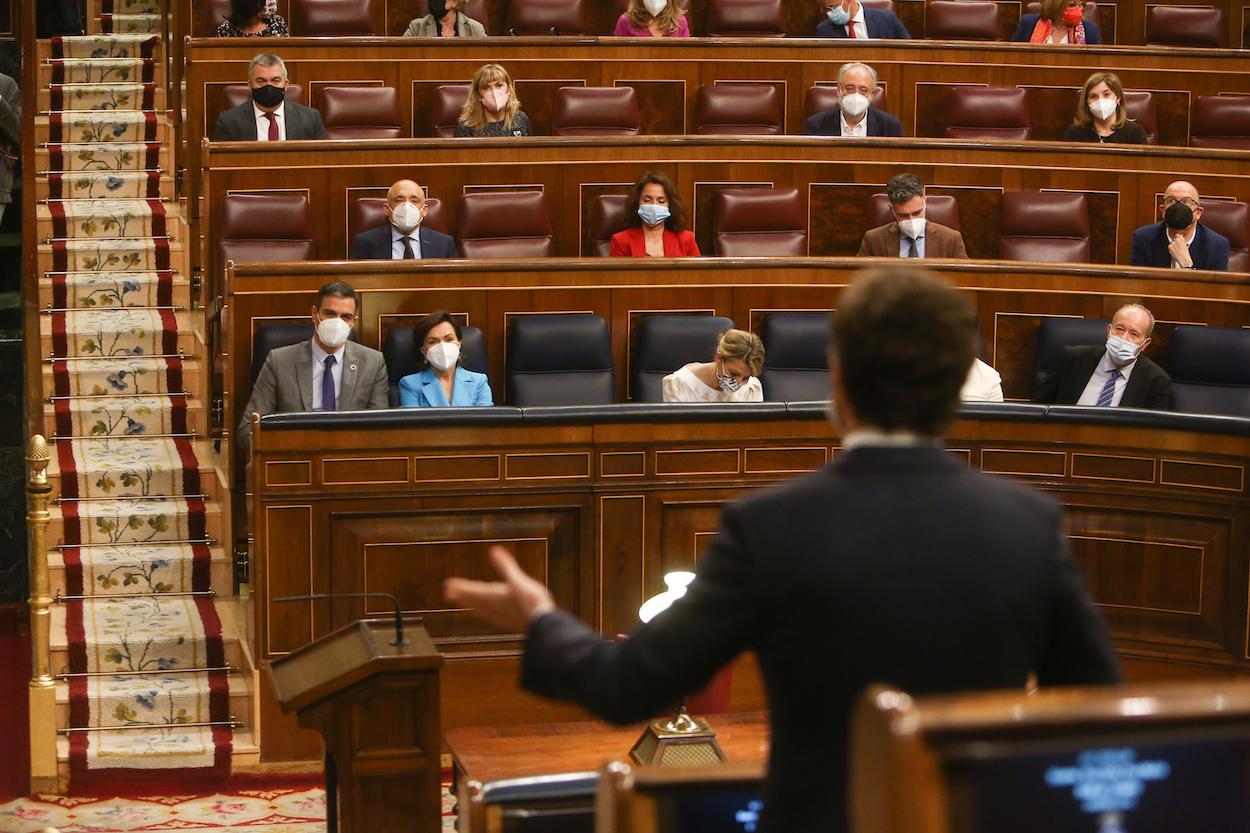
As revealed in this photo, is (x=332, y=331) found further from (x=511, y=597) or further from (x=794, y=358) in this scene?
(x=511, y=597)

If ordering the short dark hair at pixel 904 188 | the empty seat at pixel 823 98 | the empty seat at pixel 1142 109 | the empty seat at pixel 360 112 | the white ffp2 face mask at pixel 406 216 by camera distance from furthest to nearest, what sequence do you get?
the empty seat at pixel 1142 109, the empty seat at pixel 823 98, the empty seat at pixel 360 112, the short dark hair at pixel 904 188, the white ffp2 face mask at pixel 406 216

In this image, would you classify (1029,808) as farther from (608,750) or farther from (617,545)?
(617,545)

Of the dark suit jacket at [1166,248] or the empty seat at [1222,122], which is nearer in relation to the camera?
the dark suit jacket at [1166,248]

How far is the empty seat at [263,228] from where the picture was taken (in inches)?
163

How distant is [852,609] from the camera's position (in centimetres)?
102

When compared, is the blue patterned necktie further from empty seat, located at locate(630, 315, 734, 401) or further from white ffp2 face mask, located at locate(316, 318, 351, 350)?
white ffp2 face mask, located at locate(316, 318, 351, 350)

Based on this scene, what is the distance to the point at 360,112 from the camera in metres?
4.95

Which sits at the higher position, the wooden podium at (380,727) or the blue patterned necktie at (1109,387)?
the blue patterned necktie at (1109,387)

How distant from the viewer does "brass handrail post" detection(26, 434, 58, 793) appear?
3175 mm

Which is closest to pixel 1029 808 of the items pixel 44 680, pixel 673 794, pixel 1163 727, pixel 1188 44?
pixel 1163 727

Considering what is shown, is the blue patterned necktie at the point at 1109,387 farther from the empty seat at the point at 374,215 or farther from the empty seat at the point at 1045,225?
the empty seat at the point at 374,215

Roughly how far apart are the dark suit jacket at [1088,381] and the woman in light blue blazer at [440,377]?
1.21m

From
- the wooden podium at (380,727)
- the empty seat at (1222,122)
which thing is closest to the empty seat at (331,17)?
the empty seat at (1222,122)

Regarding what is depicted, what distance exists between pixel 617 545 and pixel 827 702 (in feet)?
7.48
